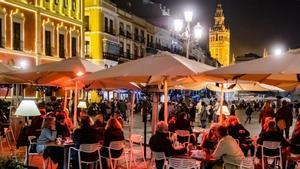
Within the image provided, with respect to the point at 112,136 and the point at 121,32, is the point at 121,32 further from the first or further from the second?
the point at 112,136

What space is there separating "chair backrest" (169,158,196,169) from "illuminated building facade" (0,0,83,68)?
25183 mm

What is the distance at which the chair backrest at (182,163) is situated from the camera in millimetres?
7906

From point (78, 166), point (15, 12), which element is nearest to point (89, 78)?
point (78, 166)

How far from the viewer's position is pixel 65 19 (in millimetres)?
40062

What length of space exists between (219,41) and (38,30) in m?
123

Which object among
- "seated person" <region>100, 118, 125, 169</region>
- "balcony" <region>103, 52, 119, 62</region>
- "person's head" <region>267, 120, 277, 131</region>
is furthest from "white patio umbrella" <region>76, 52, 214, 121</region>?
"balcony" <region>103, 52, 119, 62</region>

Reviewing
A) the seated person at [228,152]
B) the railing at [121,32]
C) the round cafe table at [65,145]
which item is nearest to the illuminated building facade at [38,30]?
the railing at [121,32]

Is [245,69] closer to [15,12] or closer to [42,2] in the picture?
[15,12]

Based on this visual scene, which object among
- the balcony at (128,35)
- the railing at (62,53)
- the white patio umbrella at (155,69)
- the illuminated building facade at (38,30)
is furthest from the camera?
the balcony at (128,35)

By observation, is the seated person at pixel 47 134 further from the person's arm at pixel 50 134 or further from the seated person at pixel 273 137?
the seated person at pixel 273 137

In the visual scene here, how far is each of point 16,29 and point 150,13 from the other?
47.6 metres

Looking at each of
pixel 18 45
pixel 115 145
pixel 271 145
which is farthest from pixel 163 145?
pixel 18 45

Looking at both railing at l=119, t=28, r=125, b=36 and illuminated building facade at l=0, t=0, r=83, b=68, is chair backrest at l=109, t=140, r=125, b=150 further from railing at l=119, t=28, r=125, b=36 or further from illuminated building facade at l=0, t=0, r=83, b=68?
railing at l=119, t=28, r=125, b=36

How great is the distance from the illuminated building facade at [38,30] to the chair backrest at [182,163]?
2518cm
